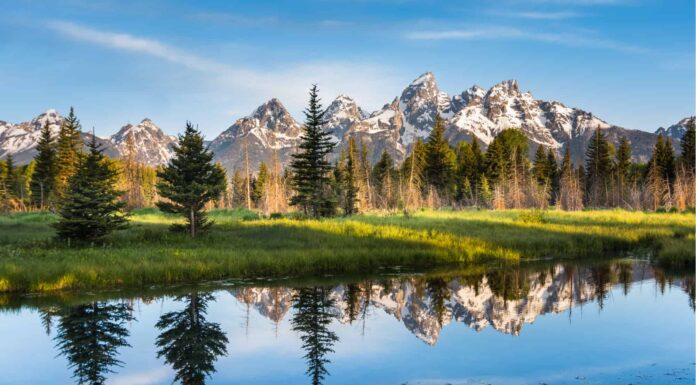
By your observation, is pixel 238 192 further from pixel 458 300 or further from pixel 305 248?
pixel 458 300

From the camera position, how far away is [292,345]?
14.0 metres

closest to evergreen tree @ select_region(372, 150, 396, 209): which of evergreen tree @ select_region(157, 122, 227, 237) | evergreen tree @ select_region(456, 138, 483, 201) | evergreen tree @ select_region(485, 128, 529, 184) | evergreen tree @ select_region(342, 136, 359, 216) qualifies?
evergreen tree @ select_region(456, 138, 483, 201)

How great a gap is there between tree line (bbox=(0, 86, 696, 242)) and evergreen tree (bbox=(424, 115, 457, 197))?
169 millimetres

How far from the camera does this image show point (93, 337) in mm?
14500

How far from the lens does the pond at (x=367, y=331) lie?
11.8 meters

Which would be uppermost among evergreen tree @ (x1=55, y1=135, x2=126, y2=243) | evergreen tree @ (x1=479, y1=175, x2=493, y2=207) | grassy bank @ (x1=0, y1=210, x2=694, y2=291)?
evergreen tree @ (x1=479, y1=175, x2=493, y2=207)

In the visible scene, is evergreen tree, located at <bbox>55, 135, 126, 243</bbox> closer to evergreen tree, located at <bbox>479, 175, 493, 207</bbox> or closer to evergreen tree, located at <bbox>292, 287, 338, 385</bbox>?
evergreen tree, located at <bbox>292, 287, 338, 385</bbox>

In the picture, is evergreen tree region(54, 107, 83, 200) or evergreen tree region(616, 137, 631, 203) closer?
evergreen tree region(54, 107, 83, 200)

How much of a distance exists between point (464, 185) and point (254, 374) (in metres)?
78.9

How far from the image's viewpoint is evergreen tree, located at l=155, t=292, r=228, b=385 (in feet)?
39.6

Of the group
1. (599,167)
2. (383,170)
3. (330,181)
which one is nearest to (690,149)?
(599,167)

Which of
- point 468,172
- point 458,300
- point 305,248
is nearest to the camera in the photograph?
point 458,300

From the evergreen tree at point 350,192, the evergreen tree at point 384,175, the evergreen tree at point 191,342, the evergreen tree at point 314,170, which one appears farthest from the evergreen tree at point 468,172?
the evergreen tree at point 191,342

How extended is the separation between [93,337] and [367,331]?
25.0 ft
